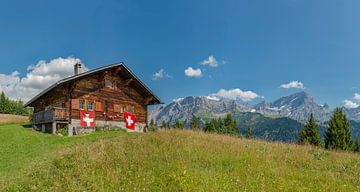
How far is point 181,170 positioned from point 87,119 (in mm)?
23388

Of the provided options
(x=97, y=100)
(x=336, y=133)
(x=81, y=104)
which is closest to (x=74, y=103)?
(x=81, y=104)

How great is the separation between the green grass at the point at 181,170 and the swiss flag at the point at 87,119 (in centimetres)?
1625

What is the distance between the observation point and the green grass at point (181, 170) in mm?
8484

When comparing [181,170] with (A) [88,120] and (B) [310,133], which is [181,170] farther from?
(B) [310,133]

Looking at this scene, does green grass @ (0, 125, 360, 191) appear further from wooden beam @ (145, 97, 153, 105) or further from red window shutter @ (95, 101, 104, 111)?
wooden beam @ (145, 97, 153, 105)

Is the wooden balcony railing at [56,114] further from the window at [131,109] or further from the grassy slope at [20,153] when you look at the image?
the window at [131,109]

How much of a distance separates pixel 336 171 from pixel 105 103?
25.6 meters

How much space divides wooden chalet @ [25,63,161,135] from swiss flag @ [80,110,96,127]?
10cm

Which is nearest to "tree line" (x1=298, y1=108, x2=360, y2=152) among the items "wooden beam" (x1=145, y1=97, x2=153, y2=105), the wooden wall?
"wooden beam" (x1=145, y1=97, x2=153, y2=105)

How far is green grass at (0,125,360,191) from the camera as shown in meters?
8.48

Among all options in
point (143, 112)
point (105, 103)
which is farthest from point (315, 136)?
point (105, 103)

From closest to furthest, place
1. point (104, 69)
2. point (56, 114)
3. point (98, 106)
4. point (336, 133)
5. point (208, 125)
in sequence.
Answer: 1. point (56, 114)
2. point (104, 69)
3. point (98, 106)
4. point (336, 133)
5. point (208, 125)

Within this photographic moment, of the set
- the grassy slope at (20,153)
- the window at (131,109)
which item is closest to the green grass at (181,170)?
the grassy slope at (20,153)

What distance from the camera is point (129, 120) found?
34906mm
